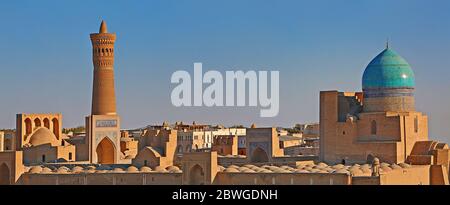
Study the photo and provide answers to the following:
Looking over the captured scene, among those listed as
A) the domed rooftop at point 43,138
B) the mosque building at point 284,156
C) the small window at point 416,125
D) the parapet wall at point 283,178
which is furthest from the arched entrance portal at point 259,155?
the domed rooftop at point 43,138

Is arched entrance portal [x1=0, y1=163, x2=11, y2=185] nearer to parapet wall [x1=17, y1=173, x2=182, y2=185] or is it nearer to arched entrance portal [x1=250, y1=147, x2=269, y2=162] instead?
parapet wall [x1=17, y1=173, x2=182, y2=185]

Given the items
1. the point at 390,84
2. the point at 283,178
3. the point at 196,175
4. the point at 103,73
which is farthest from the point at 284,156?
the point at 103,73

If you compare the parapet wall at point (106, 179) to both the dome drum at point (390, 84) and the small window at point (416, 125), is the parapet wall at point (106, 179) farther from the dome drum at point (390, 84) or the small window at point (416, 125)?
the small window at point (416, 125)

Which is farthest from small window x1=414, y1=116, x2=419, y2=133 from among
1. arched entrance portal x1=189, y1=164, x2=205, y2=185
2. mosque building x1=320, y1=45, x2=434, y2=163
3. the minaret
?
the minaret

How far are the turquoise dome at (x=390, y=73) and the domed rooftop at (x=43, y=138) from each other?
14.9 meters

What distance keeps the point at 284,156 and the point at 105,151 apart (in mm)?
8861

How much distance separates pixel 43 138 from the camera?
42.6 m

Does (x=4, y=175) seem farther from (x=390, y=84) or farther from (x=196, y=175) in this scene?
(x=390, y=84)

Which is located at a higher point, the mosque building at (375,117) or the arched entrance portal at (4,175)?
the mosque building at (375,117)

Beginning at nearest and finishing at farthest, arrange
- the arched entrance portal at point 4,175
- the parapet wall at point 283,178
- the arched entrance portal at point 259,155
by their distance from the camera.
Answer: the parapet wall at point 283,178 < the arched entrance portal at point 4,175 < the arched entrance portal at point 259,155

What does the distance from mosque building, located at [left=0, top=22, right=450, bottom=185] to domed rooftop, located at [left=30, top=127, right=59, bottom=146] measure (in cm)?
5

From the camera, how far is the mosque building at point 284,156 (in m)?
30.9

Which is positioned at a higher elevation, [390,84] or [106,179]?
[390,84]
